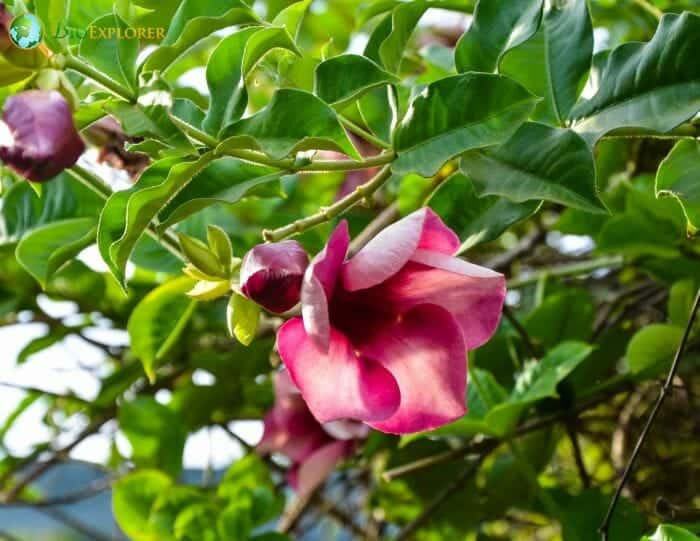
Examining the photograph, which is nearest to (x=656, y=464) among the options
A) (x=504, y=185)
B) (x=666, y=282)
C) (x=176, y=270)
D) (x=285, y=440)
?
(x=666, y=282)

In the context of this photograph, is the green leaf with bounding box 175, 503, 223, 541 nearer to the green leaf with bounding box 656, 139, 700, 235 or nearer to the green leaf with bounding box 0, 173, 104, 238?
the green leaf with bounding box 0, 173, 104, 238

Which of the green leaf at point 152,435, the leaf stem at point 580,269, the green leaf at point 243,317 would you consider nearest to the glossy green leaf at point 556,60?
the green leaf at point 243,317

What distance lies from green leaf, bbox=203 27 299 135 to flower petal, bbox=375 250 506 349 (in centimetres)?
13

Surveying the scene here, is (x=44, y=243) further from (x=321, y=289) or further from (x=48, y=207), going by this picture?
(x=321, y=289)

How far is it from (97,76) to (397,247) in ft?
0.61

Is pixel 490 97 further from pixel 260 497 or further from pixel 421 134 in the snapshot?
pixel 260 497

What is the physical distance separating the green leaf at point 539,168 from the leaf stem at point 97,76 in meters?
0.19

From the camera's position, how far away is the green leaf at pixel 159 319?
0.85 metres

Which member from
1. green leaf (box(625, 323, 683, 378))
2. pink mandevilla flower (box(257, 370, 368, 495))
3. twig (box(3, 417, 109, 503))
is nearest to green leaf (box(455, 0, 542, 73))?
green leaf (box(625, 323, 683, 378))

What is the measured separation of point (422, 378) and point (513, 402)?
0.76ft

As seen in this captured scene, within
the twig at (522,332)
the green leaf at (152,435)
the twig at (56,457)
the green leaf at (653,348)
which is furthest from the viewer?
the twig at (56,457)

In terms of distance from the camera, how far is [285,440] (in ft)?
3.61

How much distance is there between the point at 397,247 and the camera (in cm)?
57

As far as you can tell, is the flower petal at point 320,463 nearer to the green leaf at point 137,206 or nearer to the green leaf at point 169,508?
the green leaf at point 169,508
